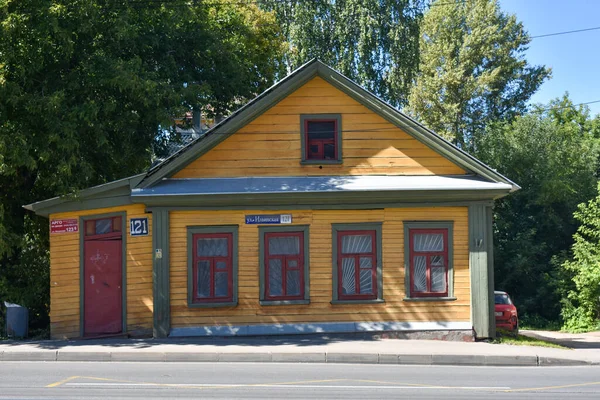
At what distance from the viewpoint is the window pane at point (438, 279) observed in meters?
→ 19.0

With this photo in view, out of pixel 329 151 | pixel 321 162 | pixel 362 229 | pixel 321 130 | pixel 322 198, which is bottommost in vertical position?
pixel 362 229

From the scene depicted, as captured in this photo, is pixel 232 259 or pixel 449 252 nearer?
pixel 232 259

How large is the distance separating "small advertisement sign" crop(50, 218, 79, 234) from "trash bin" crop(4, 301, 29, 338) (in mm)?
2106

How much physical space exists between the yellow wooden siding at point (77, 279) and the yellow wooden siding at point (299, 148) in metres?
1.92

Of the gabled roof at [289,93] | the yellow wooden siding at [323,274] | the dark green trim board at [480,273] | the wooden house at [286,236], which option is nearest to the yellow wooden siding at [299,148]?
the wooden house at [286,236]

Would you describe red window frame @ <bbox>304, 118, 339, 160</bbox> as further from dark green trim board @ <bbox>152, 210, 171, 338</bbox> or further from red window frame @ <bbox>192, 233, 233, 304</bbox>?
dark green trim board @ <bbox>152, 210, 171, 338</bbox>

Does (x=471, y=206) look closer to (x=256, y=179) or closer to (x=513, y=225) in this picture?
(x=256, y=179)

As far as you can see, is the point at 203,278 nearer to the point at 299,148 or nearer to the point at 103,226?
the point at 103,226

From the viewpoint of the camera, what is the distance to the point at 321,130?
19484 mm

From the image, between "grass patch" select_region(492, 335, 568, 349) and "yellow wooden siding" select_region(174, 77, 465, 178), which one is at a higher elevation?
"yellow wooden siding" select_region(174, 77, 465, 178)

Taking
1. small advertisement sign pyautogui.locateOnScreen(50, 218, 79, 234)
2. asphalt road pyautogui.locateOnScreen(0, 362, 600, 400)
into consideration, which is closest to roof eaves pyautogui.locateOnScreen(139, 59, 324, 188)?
small advertisement sign pyautogui.locateOnScreen(50, 218, 79, 234)

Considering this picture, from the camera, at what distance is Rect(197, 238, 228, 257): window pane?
18.8 meters

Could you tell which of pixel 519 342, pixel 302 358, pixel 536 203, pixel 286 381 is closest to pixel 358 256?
pixel 302 358

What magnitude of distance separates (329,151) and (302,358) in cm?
566
